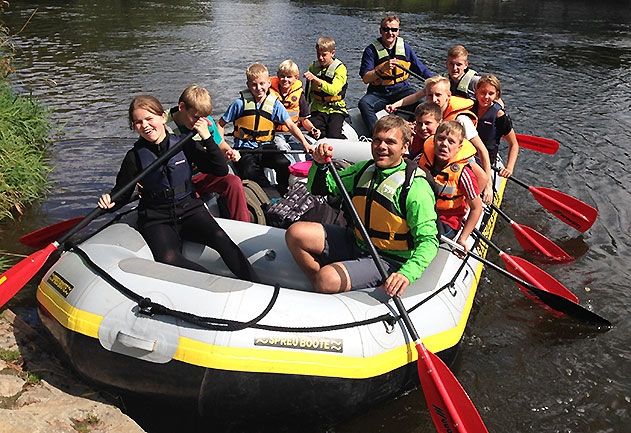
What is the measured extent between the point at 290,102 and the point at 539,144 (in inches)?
116

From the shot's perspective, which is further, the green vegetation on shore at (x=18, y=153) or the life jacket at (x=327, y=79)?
the life jacket at (x=327, y=79)

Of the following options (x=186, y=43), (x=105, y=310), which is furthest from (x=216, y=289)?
(x=186, y=43)

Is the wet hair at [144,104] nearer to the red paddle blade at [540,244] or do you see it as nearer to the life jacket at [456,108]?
the life jacket at [456,108]

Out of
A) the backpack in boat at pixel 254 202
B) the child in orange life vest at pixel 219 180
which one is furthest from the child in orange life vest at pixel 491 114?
the child in orange life vest at pixel 219 180

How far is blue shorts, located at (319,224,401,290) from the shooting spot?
3381 mm

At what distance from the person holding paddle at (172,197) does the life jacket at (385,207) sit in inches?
31.0

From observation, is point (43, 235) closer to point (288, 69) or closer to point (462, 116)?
point (288, 69)

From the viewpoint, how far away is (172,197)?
3.69m

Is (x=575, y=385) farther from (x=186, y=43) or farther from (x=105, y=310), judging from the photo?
(x=186, y=43)

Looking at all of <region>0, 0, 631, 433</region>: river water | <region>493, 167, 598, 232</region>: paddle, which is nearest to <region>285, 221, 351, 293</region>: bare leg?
<region>0, 0, 631, 433</region>: river water

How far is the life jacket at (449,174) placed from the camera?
13.1 ft

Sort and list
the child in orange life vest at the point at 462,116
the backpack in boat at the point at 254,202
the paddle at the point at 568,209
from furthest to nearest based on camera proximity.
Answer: the paddle at the point at 568,209
the child in orange life vest at the point at 462,116
the backpack in boat at the point at 254,202

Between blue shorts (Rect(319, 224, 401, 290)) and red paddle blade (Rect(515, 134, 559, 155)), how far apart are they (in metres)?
3.89

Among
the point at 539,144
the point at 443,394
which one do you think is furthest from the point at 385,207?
the point at 539,144
